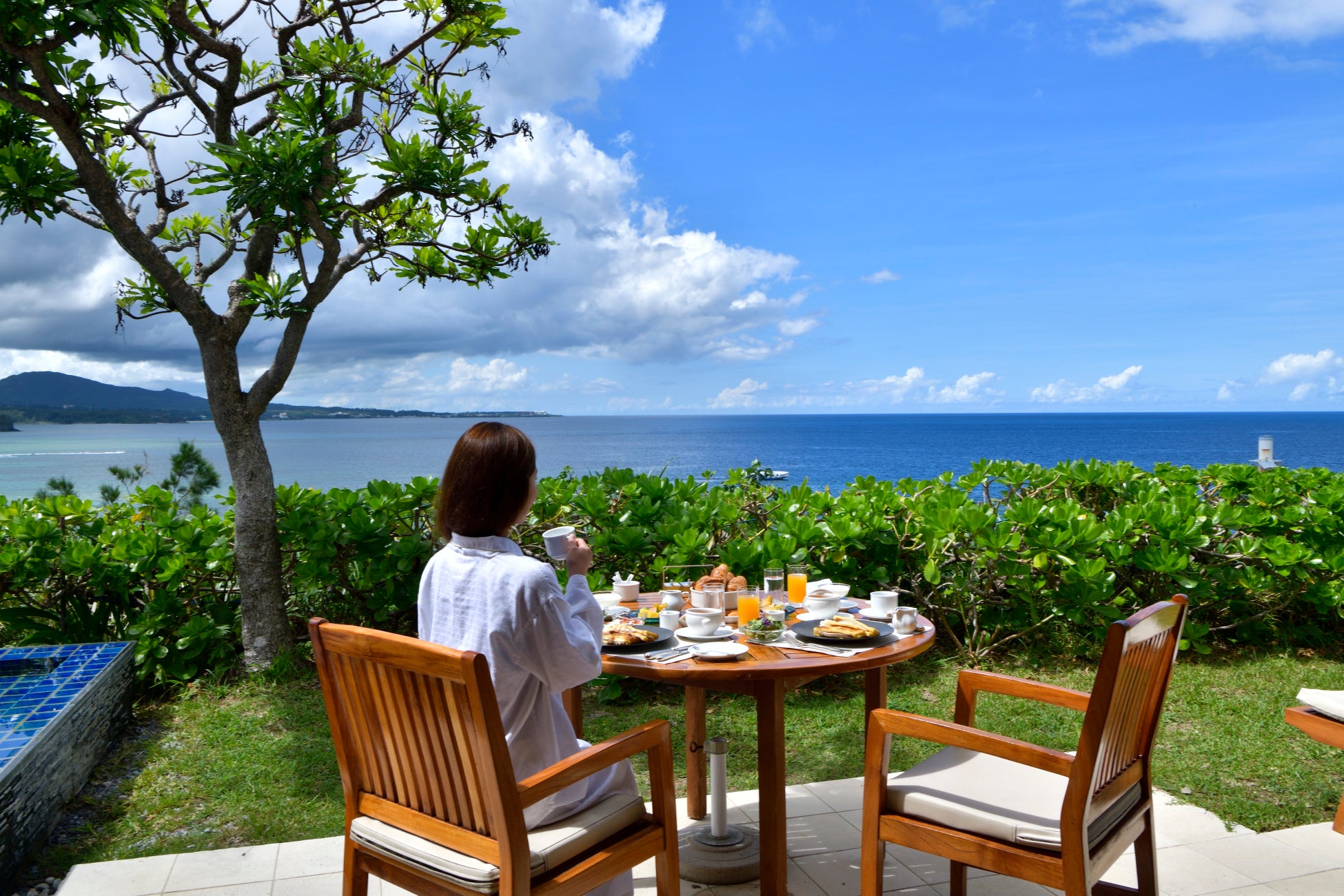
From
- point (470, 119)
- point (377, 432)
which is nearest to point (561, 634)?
point (470, 119)

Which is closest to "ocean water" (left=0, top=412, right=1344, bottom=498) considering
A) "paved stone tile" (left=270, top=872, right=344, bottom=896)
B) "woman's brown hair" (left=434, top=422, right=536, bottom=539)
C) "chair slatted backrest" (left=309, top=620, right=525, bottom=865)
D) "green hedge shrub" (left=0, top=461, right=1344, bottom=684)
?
"green hedge shrub" (left=0, top=461, right=1344, bottom=684)

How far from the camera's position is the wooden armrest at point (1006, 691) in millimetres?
2080

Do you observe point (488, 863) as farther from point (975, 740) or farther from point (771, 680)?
point (975, 740)

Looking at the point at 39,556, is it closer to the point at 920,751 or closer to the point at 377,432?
the point at 920,751

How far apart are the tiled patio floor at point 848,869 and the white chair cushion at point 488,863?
851mm

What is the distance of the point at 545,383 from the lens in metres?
96.2

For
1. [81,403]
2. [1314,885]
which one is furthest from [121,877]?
[81,403]

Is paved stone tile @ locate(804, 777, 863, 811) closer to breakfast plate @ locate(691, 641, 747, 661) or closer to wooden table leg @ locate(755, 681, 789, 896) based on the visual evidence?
wooden table leg @ locate(755, 681, 789, 896)

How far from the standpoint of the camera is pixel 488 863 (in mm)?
1577

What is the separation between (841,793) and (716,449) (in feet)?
243

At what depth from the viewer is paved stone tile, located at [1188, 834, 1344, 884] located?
8.13ft

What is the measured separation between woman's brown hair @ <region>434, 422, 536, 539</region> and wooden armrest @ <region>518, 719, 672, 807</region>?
511mm

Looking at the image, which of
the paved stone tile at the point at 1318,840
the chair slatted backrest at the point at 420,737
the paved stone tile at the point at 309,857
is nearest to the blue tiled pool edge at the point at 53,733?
the paved stone tile at the point at 309,857

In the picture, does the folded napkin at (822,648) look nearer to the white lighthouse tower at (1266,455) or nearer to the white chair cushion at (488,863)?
the white chair cushion at (488,863)
